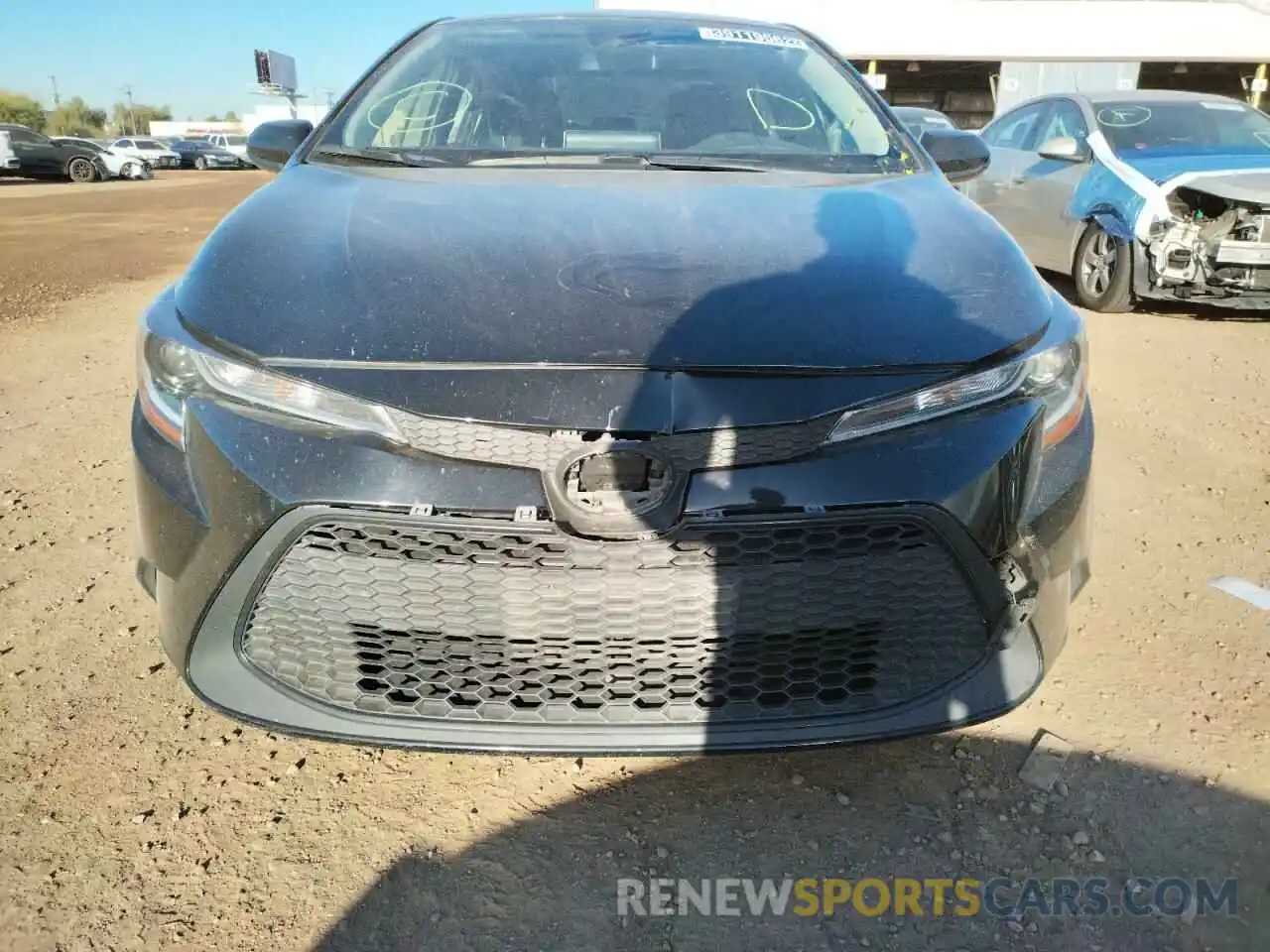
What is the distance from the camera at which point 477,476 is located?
1.44 m

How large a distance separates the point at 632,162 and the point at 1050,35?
28172mm

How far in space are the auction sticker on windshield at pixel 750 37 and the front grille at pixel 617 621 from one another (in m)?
2.15

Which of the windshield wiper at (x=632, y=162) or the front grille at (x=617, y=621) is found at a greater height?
the windshield wiper at (x=632, y=162)

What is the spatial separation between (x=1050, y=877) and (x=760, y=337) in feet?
3.68

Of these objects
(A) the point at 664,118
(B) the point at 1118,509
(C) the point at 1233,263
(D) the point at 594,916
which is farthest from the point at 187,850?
(C) the point at 1233,263

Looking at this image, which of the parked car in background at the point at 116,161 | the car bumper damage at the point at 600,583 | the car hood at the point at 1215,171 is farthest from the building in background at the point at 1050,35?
the car bumper damage at the point at 600,583

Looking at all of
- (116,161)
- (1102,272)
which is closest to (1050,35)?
(1102,272)

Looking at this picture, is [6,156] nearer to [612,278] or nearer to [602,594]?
[612,278]

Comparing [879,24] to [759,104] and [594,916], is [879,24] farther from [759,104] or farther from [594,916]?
[594,916]

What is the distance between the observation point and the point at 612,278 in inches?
66.6

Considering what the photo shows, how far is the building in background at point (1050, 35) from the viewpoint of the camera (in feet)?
82.2

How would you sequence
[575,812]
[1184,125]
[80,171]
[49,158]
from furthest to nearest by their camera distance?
[80,171] → [49,158] → [1184,125] → [575,812]

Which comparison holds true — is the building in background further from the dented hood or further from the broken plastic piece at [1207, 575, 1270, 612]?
the dented hood

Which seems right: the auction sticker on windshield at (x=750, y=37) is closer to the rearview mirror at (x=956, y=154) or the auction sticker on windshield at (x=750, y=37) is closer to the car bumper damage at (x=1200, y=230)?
the rearview mirror at (x=956, y=154)
